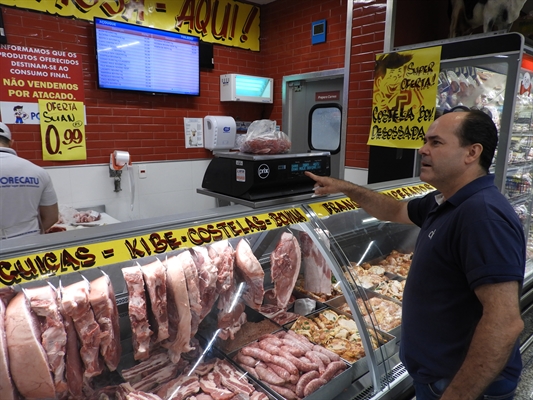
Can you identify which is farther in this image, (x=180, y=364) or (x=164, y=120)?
(x=164, y=120)

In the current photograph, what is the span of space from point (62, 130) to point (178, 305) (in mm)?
3715

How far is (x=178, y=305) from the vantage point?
4.81 feet

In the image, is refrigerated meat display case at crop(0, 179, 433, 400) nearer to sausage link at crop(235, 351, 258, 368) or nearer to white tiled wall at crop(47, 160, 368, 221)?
sausage link at crop(235, 351, 258, 368)

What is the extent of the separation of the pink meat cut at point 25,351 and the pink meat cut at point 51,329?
0.06 ft

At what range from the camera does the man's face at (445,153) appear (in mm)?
1469

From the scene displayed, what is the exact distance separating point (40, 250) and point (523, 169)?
4.19 meters

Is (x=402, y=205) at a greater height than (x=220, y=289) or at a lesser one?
greater

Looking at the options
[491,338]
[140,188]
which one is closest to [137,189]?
[140,188]

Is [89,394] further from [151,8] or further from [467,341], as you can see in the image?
[151,8]

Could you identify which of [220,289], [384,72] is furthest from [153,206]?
[220,289]

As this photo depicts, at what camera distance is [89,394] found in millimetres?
1366

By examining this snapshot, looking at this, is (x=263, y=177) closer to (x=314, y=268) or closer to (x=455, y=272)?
(x=314, y=268)

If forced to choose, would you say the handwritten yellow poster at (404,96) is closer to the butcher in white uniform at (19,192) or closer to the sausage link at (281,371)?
the sausage link at (281,371)

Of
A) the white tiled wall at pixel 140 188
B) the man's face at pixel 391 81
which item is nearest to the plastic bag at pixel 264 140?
the man's face at pixel 391 81
